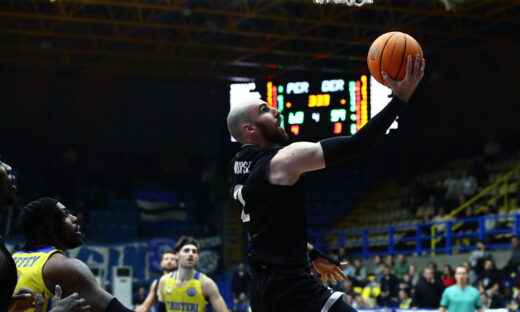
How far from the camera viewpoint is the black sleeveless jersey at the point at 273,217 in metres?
5.00

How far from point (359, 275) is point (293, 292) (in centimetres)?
1757

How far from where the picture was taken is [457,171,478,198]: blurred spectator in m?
23.9

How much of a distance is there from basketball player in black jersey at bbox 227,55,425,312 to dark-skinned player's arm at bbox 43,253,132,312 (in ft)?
2.65

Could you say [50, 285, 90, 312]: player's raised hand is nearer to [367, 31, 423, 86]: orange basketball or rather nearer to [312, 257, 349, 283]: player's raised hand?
[312, 257, 349, 283]: player's raised hand

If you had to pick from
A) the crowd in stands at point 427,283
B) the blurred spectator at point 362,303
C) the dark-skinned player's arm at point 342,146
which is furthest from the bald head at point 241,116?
the blurred spectator at point 362,303

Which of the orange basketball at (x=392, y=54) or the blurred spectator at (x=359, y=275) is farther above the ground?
the orange basketball at (x=392, y=54)

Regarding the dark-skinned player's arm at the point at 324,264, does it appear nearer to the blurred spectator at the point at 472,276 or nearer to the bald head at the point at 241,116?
the bald head at the point at 241,116

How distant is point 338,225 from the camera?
96.2 ft

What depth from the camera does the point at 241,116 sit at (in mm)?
5258

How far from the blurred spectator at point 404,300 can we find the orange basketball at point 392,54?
1371 centimetres

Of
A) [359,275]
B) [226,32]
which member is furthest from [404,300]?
[226,32]

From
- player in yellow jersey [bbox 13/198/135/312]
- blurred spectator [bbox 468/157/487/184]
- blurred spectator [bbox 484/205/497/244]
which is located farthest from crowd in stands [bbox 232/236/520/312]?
player in yellow jersey [bbox 13/198/135/312]

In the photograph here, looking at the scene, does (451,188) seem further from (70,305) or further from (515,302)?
(70,305)

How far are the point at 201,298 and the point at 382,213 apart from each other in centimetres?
1777
